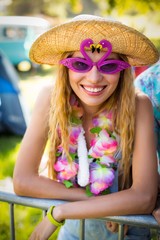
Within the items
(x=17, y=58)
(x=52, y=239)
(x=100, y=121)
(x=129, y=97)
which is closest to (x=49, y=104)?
(x=100, y=121)

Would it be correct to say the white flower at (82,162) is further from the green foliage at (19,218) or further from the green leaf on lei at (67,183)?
the green foliage at (19,218)

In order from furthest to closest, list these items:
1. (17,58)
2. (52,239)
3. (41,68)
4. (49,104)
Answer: (41,68) < (17,58) < (52,239) < (49,104)

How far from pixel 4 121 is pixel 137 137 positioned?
4438mm

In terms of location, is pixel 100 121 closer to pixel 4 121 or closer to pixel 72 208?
pixel 72 208

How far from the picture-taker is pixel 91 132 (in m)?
2.05


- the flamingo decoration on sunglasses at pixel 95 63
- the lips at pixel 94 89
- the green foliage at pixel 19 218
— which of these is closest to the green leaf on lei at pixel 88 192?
the lips at pixel 94 89

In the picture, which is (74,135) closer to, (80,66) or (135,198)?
(80,66)

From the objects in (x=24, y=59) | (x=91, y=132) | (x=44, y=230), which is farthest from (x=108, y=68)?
(x=24, y=59)

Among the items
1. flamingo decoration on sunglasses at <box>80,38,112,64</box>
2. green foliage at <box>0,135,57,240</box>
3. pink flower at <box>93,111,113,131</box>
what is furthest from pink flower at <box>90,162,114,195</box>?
green foliage at <box>0,135,57,240</box>

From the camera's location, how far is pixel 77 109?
6.73 feet

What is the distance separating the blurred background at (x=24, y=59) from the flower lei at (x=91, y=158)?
0.33 m

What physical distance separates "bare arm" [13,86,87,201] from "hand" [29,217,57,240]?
0.43 feet

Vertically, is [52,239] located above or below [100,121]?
below

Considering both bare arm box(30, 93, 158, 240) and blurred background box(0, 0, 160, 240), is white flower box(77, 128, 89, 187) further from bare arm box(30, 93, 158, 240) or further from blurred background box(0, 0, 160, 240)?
blurred background box(0, 0, 160, 240)
